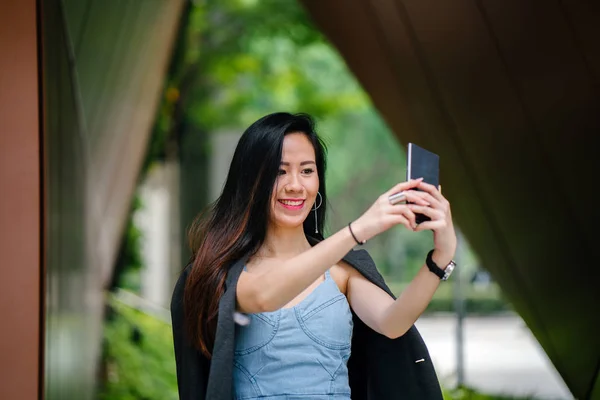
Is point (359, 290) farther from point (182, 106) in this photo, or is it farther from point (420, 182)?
point (182, 106)

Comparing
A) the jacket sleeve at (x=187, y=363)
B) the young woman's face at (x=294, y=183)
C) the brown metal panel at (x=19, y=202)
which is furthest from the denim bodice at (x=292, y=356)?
the brown metal panel at (x=19, y=202)

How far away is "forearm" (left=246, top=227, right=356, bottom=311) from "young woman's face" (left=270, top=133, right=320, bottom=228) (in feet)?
0.75

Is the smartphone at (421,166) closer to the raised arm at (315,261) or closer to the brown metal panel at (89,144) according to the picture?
the raised arm at (315,261)

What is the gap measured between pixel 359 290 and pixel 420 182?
481 millimetres

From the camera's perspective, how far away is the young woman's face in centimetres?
270

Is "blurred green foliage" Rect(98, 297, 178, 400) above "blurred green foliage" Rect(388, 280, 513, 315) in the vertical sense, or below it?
above

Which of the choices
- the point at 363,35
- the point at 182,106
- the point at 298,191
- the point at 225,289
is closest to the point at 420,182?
the point at 298,191

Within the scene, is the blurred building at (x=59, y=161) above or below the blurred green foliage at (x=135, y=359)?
above

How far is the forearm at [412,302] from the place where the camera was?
2.59m

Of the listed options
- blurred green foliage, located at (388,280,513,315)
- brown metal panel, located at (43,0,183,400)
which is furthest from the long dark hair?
blurred green foliage, located at (388,280,513,315)

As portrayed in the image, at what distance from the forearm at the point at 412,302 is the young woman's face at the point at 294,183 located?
384 millimetres

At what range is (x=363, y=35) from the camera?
5578 millimetres

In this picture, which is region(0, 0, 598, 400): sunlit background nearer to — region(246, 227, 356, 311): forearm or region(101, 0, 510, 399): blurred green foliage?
region(101, 0, 510, 399): blurred green foliage

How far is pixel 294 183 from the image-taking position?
269 cm
